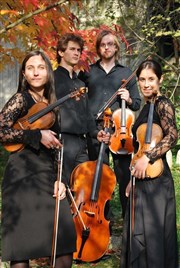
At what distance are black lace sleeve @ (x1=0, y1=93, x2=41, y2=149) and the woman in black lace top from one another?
2.60 feet

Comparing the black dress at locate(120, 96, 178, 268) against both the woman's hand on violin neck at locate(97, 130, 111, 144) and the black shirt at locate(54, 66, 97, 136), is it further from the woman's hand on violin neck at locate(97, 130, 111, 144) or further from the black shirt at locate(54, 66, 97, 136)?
the black shirt at locate(54, 66, 97, 136)

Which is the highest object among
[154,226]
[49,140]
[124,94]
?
[124,94]

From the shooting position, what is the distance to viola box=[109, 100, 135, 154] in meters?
4.82

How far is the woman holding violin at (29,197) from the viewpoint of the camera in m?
3.27

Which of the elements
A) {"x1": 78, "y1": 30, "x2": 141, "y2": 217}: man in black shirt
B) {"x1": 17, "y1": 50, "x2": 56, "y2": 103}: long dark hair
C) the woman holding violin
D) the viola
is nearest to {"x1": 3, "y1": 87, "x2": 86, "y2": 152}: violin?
the woman holding violin

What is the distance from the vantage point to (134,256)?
3623 millimetres

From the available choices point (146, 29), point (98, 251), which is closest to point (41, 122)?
point (98, 251)

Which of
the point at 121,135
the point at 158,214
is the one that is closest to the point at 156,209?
the point at 158,214

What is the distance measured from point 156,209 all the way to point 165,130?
0.55 m

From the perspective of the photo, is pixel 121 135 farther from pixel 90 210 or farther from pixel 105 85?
pixel 90 210

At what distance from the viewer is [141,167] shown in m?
3.58

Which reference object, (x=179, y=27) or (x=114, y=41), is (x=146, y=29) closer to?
(x=179, y=27)

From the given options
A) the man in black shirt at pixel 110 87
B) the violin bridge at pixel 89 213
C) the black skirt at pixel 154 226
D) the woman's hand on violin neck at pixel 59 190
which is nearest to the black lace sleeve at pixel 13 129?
the woman's hand on violin neck at pixel 59 190

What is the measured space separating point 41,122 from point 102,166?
51.3 inches
